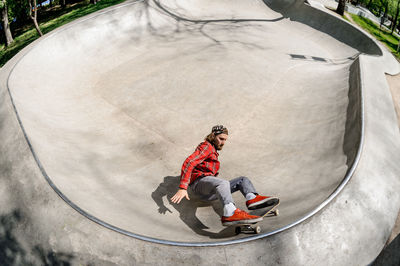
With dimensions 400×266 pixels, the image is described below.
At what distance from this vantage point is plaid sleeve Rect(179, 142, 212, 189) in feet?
14.7

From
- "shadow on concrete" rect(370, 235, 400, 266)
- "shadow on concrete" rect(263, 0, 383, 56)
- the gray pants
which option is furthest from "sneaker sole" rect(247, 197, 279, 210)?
"shadow on concrete" rect(263, 0, 383, 56)

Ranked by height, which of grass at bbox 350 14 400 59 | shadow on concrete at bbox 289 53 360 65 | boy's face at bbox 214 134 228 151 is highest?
boy's face at bbox 214 134 228 151

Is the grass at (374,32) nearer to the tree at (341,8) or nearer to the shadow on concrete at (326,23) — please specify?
the tree at (341,8)

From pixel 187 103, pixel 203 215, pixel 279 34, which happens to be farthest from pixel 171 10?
pixel 203 215

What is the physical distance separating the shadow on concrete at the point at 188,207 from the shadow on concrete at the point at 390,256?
6.89 feet

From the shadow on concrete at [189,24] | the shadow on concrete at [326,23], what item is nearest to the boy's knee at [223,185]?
the shadow on concrete at [189,24]

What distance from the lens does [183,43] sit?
463 inches

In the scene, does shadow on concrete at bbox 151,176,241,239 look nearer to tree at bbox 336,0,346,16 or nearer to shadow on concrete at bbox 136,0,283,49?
shadow on concrete at bbox 136,0,283,49

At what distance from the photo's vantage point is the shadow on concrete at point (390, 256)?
166 inches

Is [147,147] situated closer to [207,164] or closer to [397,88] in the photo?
[207,164]

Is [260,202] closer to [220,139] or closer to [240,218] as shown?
[240,218]

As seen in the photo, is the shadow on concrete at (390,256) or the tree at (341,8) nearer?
the shadow on concrete at (390,256)

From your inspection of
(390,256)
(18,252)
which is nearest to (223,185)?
(390,256)

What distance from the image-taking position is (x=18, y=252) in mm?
4012
